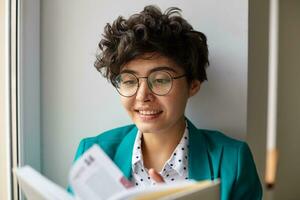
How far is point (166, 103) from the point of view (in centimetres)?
90

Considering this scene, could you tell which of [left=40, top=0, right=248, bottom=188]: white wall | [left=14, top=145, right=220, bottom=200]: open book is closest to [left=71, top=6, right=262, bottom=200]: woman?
[left=40, top=0, right=248, bottom=188]: white wall

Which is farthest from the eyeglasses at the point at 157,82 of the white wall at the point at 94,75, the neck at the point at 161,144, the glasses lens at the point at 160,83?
the white wall at the point at 94,75

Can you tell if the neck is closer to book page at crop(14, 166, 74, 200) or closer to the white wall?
the white wall

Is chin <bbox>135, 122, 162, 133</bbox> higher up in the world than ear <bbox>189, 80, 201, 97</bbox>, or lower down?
lower down

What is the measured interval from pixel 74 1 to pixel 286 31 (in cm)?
99

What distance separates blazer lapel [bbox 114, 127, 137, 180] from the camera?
1.00 metres

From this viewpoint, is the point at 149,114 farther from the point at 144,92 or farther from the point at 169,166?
the point at 169,166

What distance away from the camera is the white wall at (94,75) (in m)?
1.08

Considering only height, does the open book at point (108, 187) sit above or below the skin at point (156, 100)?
below

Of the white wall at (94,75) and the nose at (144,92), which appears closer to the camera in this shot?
the nose at (144,92)

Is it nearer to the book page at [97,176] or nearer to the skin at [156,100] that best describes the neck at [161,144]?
the skin at [156,100]

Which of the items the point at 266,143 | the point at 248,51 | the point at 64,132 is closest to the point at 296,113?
the point at 266,143

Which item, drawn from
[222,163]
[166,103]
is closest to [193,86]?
[166,103]

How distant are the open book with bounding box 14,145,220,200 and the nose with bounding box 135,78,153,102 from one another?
1.03ft
